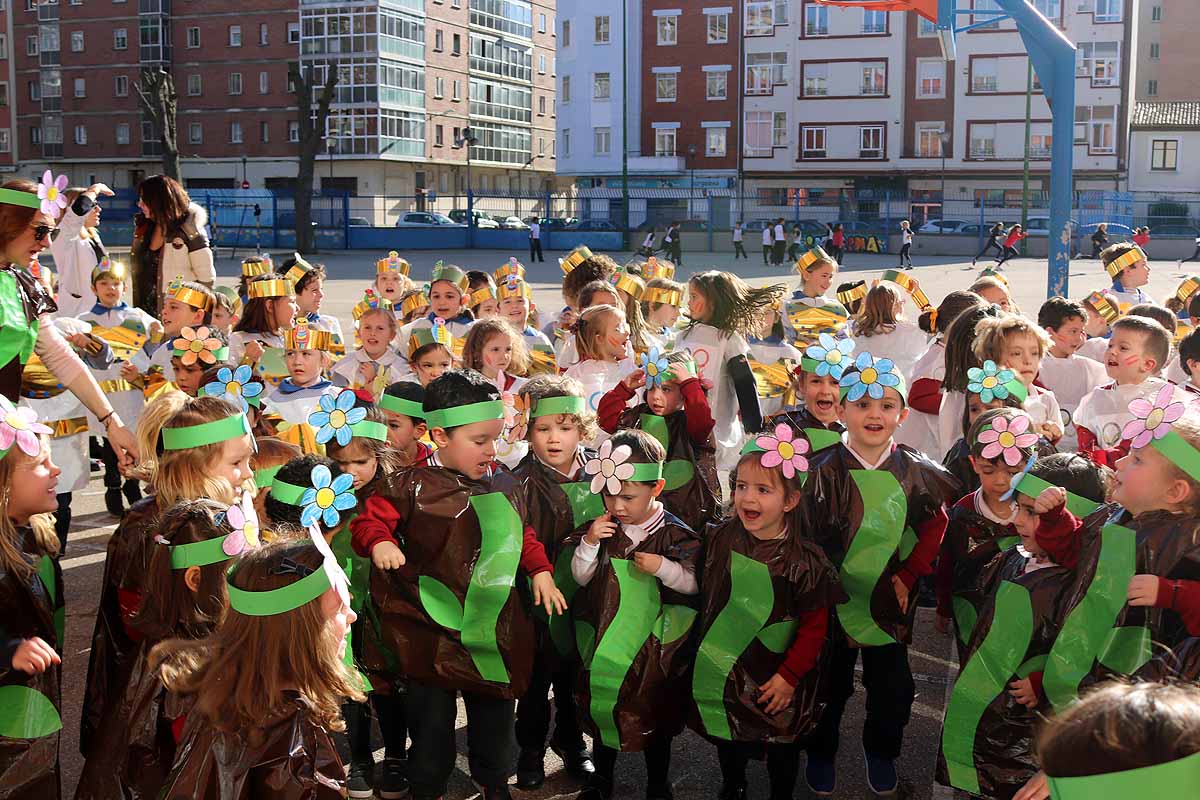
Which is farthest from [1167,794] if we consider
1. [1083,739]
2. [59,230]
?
[59,230]

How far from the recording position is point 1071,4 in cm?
5394

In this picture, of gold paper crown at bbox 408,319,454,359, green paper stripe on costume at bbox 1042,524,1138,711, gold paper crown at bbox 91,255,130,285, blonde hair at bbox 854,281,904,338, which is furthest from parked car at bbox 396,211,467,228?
green paper stripe on costume at bbox 1042,524,1138,711

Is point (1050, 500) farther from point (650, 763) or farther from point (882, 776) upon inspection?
point (650, 763)

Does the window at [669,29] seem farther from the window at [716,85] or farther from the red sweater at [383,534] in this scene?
the red sweater at [383,534]

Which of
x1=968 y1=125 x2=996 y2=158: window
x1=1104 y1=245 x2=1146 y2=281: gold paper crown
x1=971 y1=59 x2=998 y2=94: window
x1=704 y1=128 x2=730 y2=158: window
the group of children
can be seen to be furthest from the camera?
x1=704 y1=128 x2=730 y2=158: window

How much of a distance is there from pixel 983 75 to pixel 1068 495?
55304mm

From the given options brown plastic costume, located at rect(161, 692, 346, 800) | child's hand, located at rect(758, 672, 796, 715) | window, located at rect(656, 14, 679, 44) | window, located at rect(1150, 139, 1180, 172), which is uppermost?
window, located at rect(656, 14, 679, 44)

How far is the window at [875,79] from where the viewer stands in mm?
55312

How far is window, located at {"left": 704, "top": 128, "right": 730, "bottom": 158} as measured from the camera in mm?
57281

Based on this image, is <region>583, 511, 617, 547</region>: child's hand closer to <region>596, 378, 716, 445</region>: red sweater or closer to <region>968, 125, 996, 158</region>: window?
<region>596, 378, 716, 445</region>: red sweater

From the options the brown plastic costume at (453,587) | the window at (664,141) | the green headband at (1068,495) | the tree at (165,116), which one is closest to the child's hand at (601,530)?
the brown plastic costume at (453,587)

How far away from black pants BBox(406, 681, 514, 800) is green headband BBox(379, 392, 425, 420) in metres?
0.95

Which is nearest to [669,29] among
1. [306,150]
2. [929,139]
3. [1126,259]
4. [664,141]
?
[664,141]

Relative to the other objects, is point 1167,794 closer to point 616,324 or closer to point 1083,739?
point 1083,739
